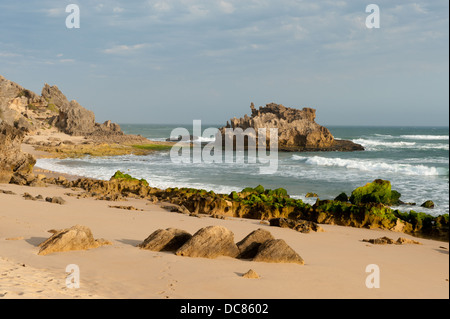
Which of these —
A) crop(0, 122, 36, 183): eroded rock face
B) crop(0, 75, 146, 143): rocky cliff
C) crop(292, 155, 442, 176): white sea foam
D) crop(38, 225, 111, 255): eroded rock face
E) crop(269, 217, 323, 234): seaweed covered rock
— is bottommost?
crop(269, 217, 323, 234): seaweed covered rock

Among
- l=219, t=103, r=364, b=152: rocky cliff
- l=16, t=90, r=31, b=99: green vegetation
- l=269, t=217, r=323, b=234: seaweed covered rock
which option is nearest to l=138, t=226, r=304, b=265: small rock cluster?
l=269, t=217, r=323, b=234: seaweed covered rock

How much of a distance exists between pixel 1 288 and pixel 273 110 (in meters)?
67.5

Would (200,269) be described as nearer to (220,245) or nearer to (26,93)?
(220,245)

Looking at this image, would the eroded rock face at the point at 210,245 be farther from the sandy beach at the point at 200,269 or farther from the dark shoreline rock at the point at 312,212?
the dark shoreline rock at the point at 312,212

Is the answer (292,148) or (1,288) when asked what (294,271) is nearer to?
(1,288)

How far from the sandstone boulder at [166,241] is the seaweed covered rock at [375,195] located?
→ 1178 cm

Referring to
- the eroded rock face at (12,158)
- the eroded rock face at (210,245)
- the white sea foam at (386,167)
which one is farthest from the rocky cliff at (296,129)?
the eroded rock face at (210,245)

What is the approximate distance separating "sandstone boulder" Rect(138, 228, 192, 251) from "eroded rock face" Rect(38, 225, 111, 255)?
1.12 m

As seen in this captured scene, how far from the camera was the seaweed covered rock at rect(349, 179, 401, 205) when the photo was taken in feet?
58.7

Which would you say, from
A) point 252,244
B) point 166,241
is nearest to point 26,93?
point 166,241

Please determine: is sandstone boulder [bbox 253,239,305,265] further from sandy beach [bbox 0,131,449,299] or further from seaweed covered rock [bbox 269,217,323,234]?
seaweed covered rock [bbox 269,217,323,234]

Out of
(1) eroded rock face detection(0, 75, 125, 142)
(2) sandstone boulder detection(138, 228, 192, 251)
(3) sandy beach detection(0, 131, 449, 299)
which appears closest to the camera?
(3) sandy beach detection(0, 131, 449, 299)

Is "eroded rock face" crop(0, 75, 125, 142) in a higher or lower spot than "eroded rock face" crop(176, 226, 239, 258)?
higher

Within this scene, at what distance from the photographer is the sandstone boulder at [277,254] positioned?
7492mm
